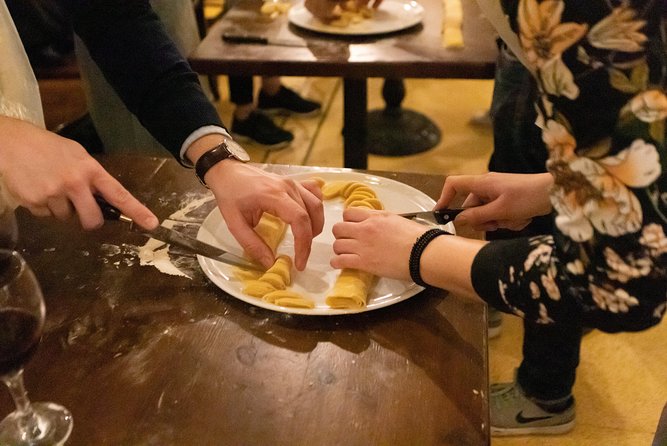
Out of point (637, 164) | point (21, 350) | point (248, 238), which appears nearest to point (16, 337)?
point (21, 350)

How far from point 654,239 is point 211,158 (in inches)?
22.7

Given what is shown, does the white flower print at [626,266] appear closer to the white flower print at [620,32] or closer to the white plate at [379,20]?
the white flower print at [620,32]

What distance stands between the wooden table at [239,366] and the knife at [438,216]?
0.14 metres

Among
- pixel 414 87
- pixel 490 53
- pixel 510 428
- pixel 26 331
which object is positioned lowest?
pixel 414 87

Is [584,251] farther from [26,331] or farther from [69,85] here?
[69,85]

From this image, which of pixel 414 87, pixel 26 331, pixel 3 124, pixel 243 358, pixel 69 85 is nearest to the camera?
pixel 26 331

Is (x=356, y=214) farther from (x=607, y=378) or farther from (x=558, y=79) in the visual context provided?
(x=607, y=378)

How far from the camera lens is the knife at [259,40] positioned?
5.29ft

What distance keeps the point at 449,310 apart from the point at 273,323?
206 mm

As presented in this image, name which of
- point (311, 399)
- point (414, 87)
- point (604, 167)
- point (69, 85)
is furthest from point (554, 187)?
point (414, 87)

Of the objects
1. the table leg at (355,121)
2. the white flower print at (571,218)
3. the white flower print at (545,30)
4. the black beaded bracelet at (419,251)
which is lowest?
the table leg at (355,121)

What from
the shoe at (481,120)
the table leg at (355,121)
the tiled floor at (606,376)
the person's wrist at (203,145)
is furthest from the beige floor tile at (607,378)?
the person's wrist at (203,145)

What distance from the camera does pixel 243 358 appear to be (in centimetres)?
70

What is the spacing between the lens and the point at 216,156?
92 centimetres
